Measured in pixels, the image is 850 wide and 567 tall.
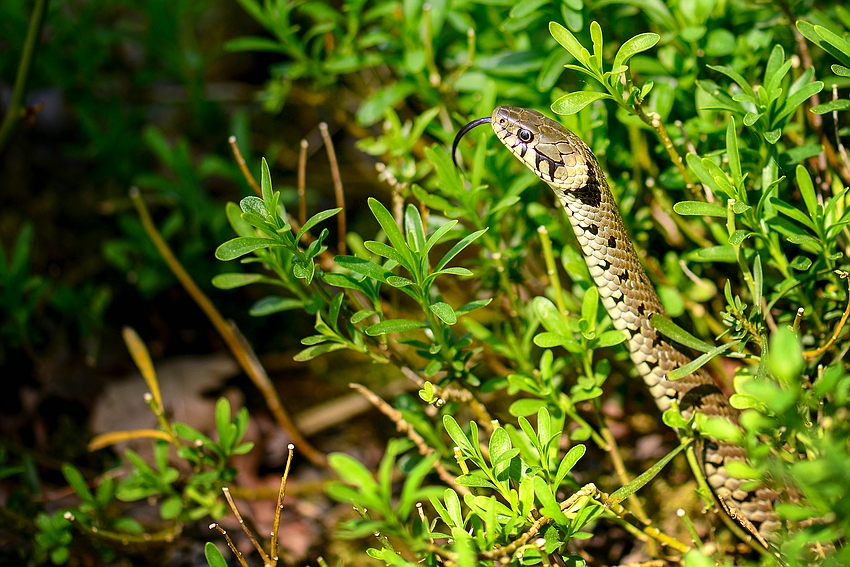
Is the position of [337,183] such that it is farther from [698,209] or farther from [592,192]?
[698,209]

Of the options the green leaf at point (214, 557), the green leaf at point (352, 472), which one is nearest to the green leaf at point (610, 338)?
the green leaf at point (352, 472)

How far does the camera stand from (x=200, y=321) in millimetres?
2764

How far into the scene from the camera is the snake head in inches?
65.8

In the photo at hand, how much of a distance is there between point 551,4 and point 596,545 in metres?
1.57

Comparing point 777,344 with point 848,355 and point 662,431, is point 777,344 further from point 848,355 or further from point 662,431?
point 662,431

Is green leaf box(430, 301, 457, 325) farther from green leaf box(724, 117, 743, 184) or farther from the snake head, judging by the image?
green leaf box(724, 117, 743, 184)

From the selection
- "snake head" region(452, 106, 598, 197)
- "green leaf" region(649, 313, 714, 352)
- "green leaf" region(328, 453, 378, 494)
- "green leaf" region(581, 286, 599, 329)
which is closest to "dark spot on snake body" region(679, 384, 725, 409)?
"green leaf" region(649, 313, 714, 352)

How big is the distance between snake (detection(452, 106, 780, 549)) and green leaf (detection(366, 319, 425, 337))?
0.51 metres

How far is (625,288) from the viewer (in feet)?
5.48

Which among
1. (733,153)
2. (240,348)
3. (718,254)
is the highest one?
A: (733,153)

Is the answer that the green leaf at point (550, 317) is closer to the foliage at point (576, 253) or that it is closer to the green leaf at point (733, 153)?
the foliage at point (576, 253)

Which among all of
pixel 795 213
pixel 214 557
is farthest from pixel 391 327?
pixel 795 213

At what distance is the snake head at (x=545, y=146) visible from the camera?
65.8 inches

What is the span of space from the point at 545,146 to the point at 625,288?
16.6 inches
